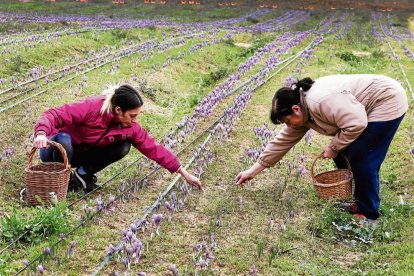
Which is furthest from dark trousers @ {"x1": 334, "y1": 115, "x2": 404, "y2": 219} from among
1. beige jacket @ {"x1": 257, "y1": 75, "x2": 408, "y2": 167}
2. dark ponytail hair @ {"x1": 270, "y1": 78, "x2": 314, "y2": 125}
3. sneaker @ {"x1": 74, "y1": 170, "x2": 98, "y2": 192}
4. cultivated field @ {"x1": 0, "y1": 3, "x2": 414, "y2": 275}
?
sneaker @ {"x1": 74, "y1": 170, "x2": 98, "y2": 192}

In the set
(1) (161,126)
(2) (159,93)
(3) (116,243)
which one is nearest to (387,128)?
(3) (116,243)

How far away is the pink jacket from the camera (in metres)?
5.59

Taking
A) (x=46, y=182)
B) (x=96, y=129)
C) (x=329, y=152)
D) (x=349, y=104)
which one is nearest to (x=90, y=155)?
(x=96, y=129)

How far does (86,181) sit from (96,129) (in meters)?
0.78

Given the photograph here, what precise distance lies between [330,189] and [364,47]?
18729mm

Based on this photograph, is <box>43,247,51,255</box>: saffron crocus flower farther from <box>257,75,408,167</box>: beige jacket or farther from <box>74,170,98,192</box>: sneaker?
<box>257,75,408,167</box>: beige jacket

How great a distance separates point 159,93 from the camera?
39.7 feet

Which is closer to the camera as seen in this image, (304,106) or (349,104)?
(349,104)

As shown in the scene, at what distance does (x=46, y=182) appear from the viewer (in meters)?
5.36

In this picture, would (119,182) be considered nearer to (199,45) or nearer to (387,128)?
(387,128)

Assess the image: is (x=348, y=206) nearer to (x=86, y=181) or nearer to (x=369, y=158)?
(x=369, y=158)

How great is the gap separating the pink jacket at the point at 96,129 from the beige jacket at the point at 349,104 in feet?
5.20

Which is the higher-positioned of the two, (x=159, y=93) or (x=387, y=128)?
(x=387, y=128)

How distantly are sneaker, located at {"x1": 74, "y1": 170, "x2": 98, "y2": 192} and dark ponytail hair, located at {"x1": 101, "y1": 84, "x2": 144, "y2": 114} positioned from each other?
3.43 ft
